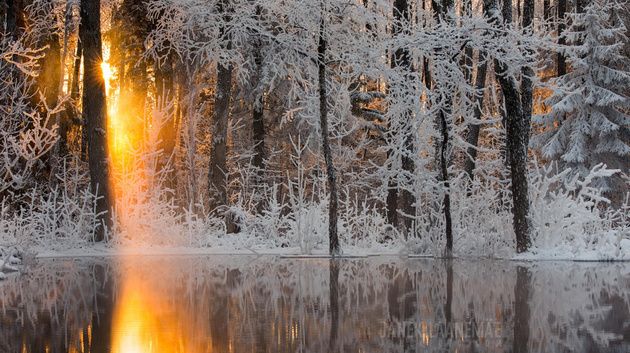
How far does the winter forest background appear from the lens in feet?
50.1

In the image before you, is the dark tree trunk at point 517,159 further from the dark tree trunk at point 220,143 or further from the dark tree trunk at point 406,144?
the dark tree trunk at point 220,143

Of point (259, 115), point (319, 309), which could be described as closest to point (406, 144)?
point (259, 115)

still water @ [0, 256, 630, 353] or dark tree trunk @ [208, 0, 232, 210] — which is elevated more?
dark tree trunk @ [208, 0, 232, 210]

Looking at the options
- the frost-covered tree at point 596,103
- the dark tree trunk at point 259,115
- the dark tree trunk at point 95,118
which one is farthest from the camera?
the frost-covered tree at point 596,103

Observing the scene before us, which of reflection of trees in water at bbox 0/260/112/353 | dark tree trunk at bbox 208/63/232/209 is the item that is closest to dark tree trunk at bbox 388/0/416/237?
dark tree trunk at bbox 208/63/232/209

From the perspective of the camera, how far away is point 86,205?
19.6 meters

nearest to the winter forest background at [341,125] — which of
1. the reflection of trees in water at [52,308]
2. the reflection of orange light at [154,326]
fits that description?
the reflection of trees in water at [52,308]

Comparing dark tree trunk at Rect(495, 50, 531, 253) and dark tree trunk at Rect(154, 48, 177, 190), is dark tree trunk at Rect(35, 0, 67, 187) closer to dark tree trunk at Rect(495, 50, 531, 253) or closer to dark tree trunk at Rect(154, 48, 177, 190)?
dark tree trunk at Rect(154, 48, 177, 190)

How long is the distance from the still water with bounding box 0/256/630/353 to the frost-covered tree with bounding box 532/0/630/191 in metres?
15.7

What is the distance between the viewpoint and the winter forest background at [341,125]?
15258 mm

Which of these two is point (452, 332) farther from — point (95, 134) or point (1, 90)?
point (1, 90)

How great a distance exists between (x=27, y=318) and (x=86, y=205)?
12.4 metres

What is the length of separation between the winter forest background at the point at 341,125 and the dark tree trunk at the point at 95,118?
0.04m

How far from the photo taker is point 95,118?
19203 millimetres
